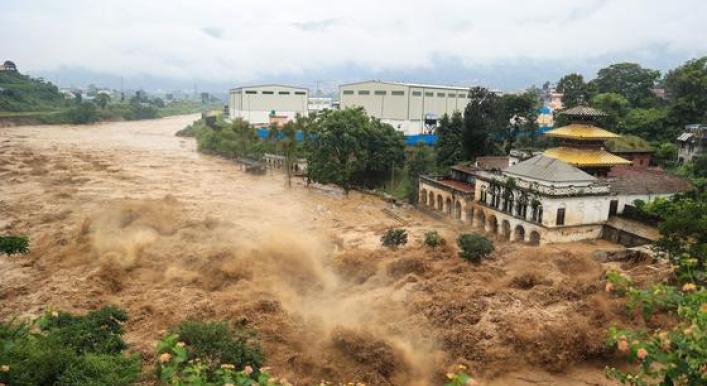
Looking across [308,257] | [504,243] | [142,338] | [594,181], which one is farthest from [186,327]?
[594,181]

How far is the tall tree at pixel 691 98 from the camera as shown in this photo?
5212 cm

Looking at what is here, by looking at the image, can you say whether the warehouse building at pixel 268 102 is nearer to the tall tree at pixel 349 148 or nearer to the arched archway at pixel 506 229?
the tall tree at pixel 349 148

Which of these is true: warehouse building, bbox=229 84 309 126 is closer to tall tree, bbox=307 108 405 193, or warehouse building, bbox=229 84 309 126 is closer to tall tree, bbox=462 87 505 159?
tall tree, bbox=307 108 405 193

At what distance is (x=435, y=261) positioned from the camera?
29.1 meters

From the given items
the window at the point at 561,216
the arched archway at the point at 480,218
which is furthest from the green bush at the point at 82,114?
the window at the point at 561,216

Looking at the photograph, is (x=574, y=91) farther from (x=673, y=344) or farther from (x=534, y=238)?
(x=673, y=344)

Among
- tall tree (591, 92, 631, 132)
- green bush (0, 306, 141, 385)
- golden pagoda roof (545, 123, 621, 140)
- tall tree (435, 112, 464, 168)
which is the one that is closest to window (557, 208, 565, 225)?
golden pagoda roof (545, 123, 621, 140)

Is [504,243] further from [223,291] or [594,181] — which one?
[223,291]

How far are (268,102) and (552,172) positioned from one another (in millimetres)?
71349

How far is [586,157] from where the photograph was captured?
1448 inches

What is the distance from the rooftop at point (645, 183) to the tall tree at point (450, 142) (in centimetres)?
1306

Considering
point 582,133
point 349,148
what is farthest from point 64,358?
point 349,148

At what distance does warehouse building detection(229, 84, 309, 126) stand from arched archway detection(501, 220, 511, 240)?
2553 inches

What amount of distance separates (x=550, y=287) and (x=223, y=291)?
48.9 ft
